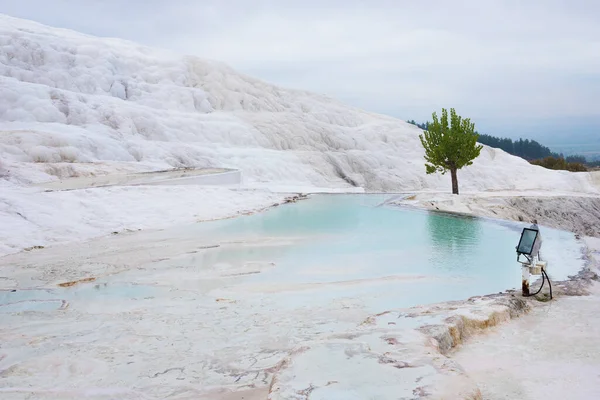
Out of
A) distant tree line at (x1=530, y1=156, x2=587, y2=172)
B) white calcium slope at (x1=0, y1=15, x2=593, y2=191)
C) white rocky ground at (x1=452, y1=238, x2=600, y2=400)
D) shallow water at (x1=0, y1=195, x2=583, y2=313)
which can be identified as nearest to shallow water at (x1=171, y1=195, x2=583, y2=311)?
shallow water at (x1=0, y1=195, x2=583, y2=313)

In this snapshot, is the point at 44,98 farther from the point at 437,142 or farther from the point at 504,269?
Answer: the point at 504,269

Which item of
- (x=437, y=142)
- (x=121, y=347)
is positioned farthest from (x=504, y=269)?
(x=437, y=142)

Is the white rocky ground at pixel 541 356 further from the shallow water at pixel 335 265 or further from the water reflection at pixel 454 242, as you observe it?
the water reflection at pixel 454 242

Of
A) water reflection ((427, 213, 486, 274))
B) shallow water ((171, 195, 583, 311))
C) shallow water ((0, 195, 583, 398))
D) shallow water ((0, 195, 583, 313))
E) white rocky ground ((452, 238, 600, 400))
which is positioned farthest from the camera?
water reflection ((427, 213, 486, 274))

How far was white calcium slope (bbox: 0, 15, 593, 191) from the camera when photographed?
31031 mm

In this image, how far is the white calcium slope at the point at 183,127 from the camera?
102ft

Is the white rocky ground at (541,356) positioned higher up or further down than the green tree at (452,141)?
further down

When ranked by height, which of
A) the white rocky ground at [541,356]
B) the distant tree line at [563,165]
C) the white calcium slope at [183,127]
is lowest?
the white rocky ground at [541,356]

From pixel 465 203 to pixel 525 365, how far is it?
767 inches

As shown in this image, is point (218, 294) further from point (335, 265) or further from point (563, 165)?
point (563, 165)

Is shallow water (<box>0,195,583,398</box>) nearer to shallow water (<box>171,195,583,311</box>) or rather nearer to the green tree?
shallow water (<box>171,195,583,311</box>)

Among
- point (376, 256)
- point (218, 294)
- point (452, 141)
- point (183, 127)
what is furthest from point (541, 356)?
point (183, 127)

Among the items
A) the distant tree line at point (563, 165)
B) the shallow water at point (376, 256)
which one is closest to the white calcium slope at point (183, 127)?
the distant tree line at point (563, 165)

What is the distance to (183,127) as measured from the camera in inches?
1608
